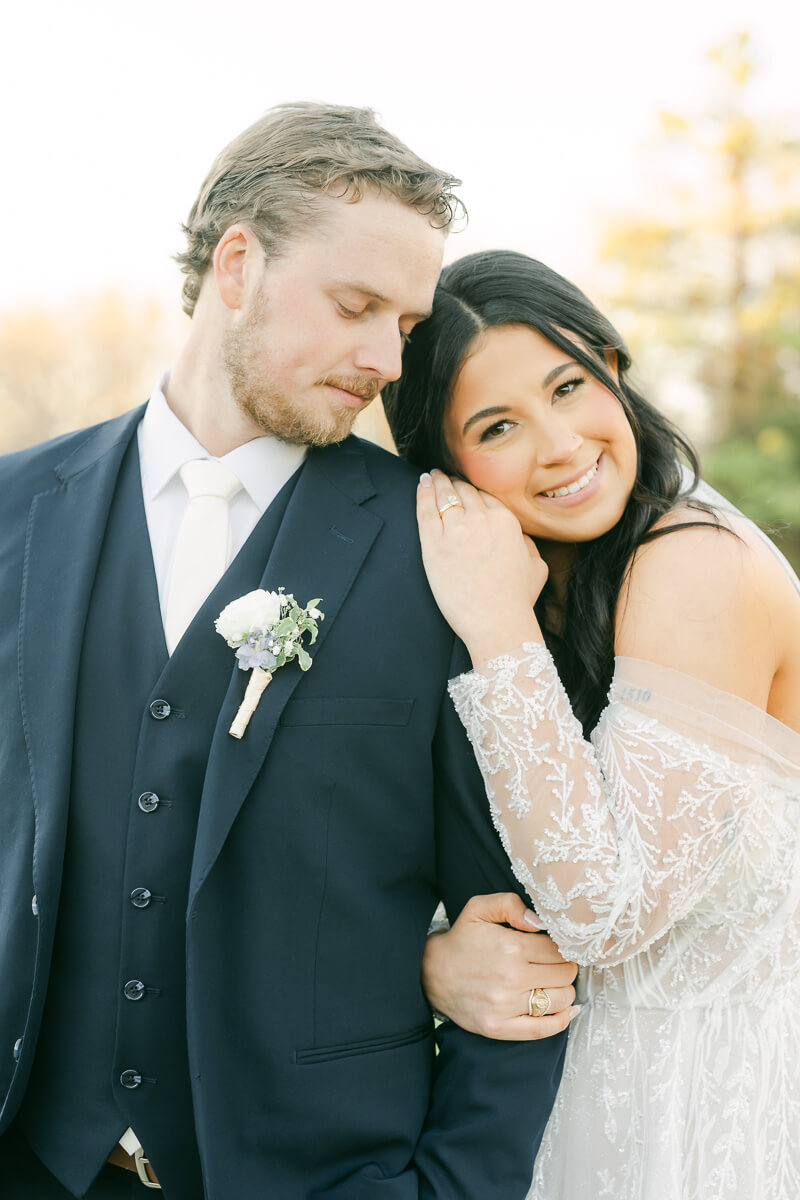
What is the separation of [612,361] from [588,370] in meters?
0.19

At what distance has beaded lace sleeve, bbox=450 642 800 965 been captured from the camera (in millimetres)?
2010

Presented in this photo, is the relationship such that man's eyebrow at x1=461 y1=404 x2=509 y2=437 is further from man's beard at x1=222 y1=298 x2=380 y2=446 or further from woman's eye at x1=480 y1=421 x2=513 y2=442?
man's beard at x1=222 y1=298 x2=380 y2=446

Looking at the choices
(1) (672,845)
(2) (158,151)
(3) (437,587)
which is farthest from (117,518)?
(2) (158,151)

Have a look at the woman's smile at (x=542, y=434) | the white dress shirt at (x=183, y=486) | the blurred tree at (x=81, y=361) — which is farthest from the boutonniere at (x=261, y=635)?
the blurred tree at (x=81, y=361)

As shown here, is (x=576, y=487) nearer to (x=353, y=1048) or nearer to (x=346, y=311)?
(x=346, y=311)

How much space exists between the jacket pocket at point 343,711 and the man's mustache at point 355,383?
0.66 m

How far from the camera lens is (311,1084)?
201 centimetres

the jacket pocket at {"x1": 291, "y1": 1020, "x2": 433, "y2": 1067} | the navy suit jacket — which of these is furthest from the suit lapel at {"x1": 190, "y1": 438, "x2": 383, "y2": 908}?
the jacket pocket at {"x1": 291, "y1": 1020, "x2": 433, "y2": 1067}

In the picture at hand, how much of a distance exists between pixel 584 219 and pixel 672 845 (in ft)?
54.1

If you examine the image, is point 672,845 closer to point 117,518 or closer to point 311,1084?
point 311,1084

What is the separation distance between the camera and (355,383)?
7.57ft

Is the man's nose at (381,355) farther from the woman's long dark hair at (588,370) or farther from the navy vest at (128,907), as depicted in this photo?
the navy vest at (128,907)

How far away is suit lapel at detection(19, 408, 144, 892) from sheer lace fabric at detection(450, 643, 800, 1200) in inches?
28.6

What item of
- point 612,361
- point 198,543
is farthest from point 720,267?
point 198,543
